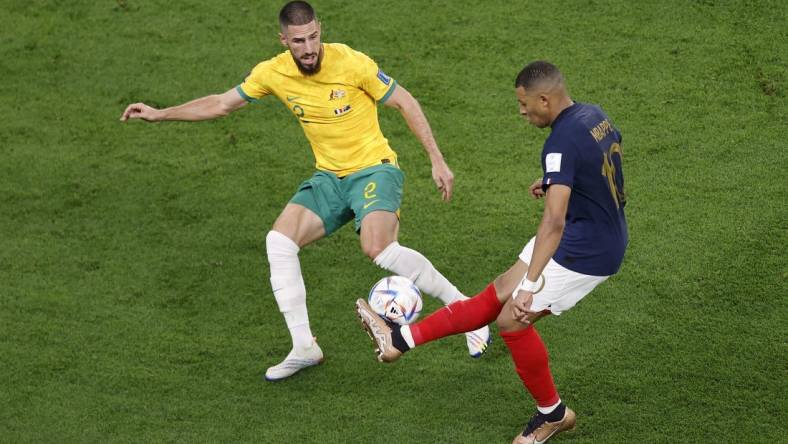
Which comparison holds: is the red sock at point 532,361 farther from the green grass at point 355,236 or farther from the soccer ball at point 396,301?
the soccer ball at point 396,301

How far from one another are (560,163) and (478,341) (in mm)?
1852

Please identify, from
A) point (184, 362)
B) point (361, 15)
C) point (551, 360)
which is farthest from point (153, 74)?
point (551, 360)

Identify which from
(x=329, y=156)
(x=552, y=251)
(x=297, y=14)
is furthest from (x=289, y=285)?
(x=552, y=251)

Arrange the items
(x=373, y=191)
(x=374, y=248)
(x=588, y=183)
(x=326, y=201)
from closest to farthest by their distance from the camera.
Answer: (x=588, y=183) < (x=374, y=248) < (x=373, y=191) < (x=326, y=201)

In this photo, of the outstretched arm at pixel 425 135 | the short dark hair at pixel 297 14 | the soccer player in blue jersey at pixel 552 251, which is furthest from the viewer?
the short dark hair at pixel 297 14

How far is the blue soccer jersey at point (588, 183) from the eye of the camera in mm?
5996

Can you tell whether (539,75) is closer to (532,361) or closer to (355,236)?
(532,361)

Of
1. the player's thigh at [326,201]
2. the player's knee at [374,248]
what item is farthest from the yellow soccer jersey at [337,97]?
the player's knee at [374,248]

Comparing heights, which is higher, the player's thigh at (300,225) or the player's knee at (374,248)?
the player's thigh at (300,225)

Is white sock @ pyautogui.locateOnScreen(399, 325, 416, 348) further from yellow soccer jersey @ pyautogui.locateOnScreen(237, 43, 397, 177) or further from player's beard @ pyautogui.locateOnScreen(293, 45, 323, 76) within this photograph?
player's beard @ pyautogui.locateOnScreen(293, 45, 323, 76)

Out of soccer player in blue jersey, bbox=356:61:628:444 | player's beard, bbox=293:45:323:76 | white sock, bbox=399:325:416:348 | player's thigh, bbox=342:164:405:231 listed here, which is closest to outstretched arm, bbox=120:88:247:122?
player's beard, bbox=293:45:323:76

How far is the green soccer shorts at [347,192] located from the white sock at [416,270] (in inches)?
11.7

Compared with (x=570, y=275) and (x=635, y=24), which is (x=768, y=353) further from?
(x=635, y=24)

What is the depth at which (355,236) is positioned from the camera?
351 inches
